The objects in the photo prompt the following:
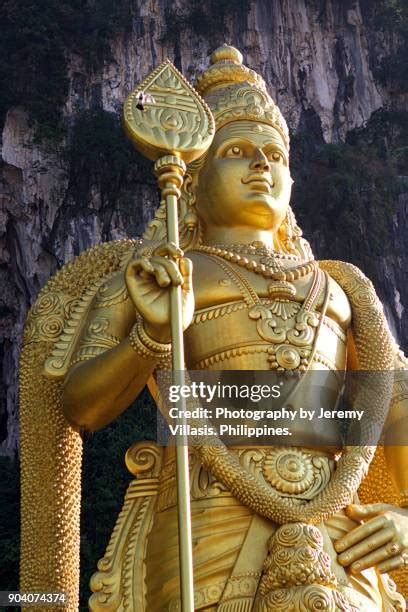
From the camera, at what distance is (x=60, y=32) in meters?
21.7

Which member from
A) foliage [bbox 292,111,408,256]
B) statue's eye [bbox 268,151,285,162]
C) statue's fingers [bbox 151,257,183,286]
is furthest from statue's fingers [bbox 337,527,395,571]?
foliage [bbox 292,111,408,256]

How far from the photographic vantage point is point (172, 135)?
10.0 feet

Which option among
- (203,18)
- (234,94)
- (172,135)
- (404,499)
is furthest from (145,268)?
(203,18)

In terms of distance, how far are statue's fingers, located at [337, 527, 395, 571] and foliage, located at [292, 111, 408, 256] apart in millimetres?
16229

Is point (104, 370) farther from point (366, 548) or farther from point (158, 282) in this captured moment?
point (366, 548)

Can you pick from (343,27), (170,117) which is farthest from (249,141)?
(343,27)

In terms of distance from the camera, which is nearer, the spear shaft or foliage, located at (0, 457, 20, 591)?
the spear shaft

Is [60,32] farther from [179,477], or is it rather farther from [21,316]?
[179,477]

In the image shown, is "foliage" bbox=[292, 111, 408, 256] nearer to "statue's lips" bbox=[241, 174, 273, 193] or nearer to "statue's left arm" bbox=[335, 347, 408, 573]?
"statue's lips" bbox=[241, 174, 273, 193]

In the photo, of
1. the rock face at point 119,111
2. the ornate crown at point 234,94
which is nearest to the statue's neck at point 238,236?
the ornate crown at point 234,94

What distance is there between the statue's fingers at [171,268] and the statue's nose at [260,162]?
3.52ft

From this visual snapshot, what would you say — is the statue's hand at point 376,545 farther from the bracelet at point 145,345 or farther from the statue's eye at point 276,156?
the statue's eye at point 276,156

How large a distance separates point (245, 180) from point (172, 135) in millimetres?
804

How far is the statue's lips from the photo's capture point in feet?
12.5
